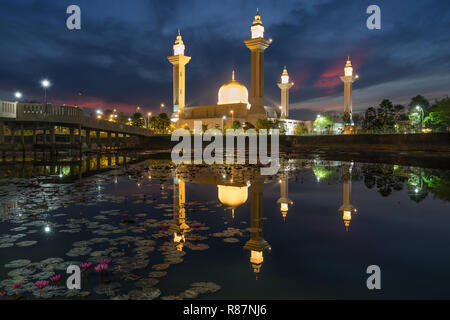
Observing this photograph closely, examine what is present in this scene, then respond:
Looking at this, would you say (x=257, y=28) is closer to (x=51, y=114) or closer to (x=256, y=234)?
(x=51, y=114)

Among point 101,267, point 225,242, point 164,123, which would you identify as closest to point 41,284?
point 101,267

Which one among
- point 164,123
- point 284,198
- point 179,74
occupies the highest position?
point 179,74

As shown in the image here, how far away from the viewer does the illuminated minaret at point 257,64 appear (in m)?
81.8

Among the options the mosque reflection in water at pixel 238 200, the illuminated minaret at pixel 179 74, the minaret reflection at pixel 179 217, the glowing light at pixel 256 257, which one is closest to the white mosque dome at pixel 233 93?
the illuminated minaret at pixel 179 74

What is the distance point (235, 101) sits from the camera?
100938mm

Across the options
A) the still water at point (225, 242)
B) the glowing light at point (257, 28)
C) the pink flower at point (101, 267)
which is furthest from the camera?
the glowing light at point (257, 28)

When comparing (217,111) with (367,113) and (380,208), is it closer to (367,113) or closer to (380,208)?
(367,113)

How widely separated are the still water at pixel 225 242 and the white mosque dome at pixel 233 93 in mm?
89034

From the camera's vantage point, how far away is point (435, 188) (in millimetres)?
15516

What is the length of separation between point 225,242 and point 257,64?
79416mm

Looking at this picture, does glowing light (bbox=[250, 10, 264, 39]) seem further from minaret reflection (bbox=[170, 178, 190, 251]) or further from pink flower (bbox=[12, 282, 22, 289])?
pink flower (bbox=[12, 282, 22, 289])

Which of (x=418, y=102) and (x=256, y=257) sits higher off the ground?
(x=418, y=102)

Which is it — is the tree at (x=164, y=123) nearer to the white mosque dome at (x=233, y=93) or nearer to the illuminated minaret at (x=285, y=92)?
the white mosque dome at (x=233, y=93)
